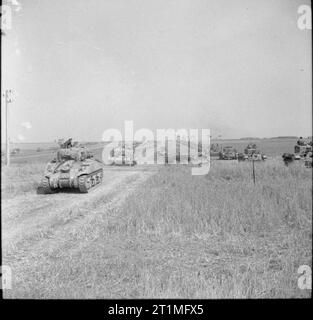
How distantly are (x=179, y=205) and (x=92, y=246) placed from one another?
3.27 meters

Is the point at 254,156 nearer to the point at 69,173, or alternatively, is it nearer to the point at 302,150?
the point at 302,150

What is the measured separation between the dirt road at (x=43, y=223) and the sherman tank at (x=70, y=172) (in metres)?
0.40

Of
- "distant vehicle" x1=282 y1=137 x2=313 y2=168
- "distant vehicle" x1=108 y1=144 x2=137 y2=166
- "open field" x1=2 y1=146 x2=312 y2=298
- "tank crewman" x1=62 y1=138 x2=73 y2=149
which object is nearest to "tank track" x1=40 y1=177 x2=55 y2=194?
"open field" x1=2 y1=146 x2=312 y2=298

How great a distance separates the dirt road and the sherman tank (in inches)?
15.8

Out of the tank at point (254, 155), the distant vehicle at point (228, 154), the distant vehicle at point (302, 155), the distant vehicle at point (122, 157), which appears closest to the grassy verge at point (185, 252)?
the distant vehicle at point (302, 155)

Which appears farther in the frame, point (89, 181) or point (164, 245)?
point (89, 181)

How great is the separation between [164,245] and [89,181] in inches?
311

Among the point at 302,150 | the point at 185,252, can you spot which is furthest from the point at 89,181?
the point at 302,150

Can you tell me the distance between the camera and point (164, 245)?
5.86m

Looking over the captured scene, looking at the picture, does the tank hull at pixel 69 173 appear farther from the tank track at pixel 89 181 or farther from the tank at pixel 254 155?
the tank at pixel 254 155

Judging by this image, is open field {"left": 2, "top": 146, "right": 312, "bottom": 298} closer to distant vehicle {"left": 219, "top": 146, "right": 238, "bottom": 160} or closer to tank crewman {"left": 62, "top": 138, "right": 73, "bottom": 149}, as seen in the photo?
tank crewman {"left": 62, "top": 138, "right": 73, "bottom": 149}

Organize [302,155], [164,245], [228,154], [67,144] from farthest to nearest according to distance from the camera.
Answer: [228,154] < [302,155] < [67,144] < [164,245]

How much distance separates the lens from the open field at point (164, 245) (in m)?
4.13
